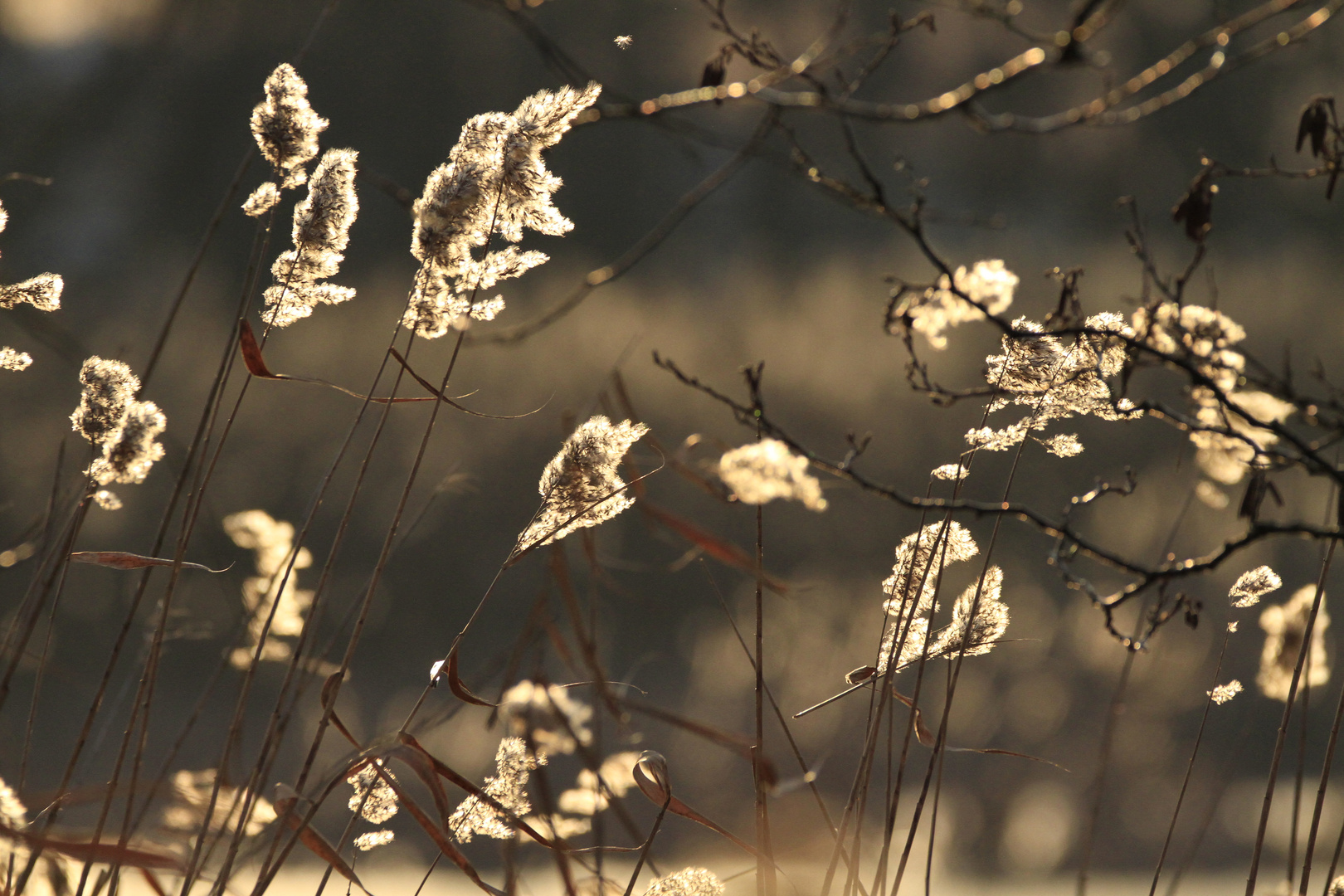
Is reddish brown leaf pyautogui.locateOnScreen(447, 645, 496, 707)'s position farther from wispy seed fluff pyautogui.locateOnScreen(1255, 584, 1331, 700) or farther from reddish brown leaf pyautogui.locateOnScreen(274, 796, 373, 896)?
wispy seed fluff pyautogui.locateOnScreen(1255, 584, 1331, 700)

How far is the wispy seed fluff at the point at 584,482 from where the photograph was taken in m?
0.78

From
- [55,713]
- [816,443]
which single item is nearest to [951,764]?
[816,443]

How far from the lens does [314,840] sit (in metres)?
0.87

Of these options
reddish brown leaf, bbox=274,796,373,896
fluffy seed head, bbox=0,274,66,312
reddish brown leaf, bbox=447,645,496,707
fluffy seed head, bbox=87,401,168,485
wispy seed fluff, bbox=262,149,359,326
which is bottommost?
reddish brown leaf, bbox=274,796,373,896

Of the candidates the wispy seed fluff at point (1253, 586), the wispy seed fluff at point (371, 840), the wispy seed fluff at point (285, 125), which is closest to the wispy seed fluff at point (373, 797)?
the wispy seed fluff at point (371, 840)

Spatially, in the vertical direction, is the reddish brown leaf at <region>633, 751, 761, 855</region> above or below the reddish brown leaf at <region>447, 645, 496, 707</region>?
below

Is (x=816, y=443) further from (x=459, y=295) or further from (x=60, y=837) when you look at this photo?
(x=60, y=837)

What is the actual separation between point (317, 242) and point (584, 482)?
0.32 meters

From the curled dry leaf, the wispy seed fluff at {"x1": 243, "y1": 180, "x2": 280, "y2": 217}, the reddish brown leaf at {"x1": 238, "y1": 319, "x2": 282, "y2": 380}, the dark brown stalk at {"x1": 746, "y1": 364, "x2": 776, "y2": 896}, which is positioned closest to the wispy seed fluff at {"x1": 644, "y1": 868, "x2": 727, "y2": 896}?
the dark brown stalk at {"x1": 746, "y1": 364, "x2": 776, "y2": 896}

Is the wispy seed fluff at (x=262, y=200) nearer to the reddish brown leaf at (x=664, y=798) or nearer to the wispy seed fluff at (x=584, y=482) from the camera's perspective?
the wispy seed fluff at (x=584, y=482)

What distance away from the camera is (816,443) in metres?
3.28

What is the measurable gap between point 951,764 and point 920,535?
7.49ft

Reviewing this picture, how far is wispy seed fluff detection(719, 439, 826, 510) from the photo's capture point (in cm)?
57

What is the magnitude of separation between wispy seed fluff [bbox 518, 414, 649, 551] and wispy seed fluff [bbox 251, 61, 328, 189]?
1.14 feet
